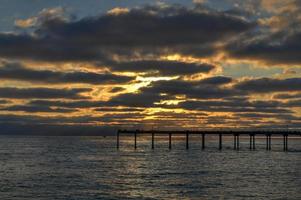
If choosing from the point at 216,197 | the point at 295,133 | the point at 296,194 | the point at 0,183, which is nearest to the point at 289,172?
the point at 296,194

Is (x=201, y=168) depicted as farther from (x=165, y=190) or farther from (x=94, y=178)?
(x=165, y=190)

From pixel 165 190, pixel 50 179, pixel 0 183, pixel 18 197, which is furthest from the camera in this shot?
pixel 50 179

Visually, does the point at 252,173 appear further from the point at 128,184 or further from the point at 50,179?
the point at 50,179

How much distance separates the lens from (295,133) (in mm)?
140750

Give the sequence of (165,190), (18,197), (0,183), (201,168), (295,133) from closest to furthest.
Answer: (18,197) → (165,190) → (0,183) → (201,168) → (295,133)

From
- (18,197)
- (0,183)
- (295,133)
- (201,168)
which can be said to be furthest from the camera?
(295,133)

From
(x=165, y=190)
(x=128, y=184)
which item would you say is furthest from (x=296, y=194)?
(x=128, y=184)

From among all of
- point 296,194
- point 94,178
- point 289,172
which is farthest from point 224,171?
point 296,194

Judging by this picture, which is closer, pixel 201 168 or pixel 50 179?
pixel 50 179

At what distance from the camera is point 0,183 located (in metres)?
56.8

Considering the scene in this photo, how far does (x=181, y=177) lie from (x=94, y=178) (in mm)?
11143

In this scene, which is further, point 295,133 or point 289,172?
point 295,133

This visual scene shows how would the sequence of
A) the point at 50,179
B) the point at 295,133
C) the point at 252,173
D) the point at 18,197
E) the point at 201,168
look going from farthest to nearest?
1. the point at 295,133
2. the point at 201,168
3. the point at 252,173
4. the point at 50,179
5. the point at 18,197

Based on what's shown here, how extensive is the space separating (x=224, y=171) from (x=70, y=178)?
76.9 ft
